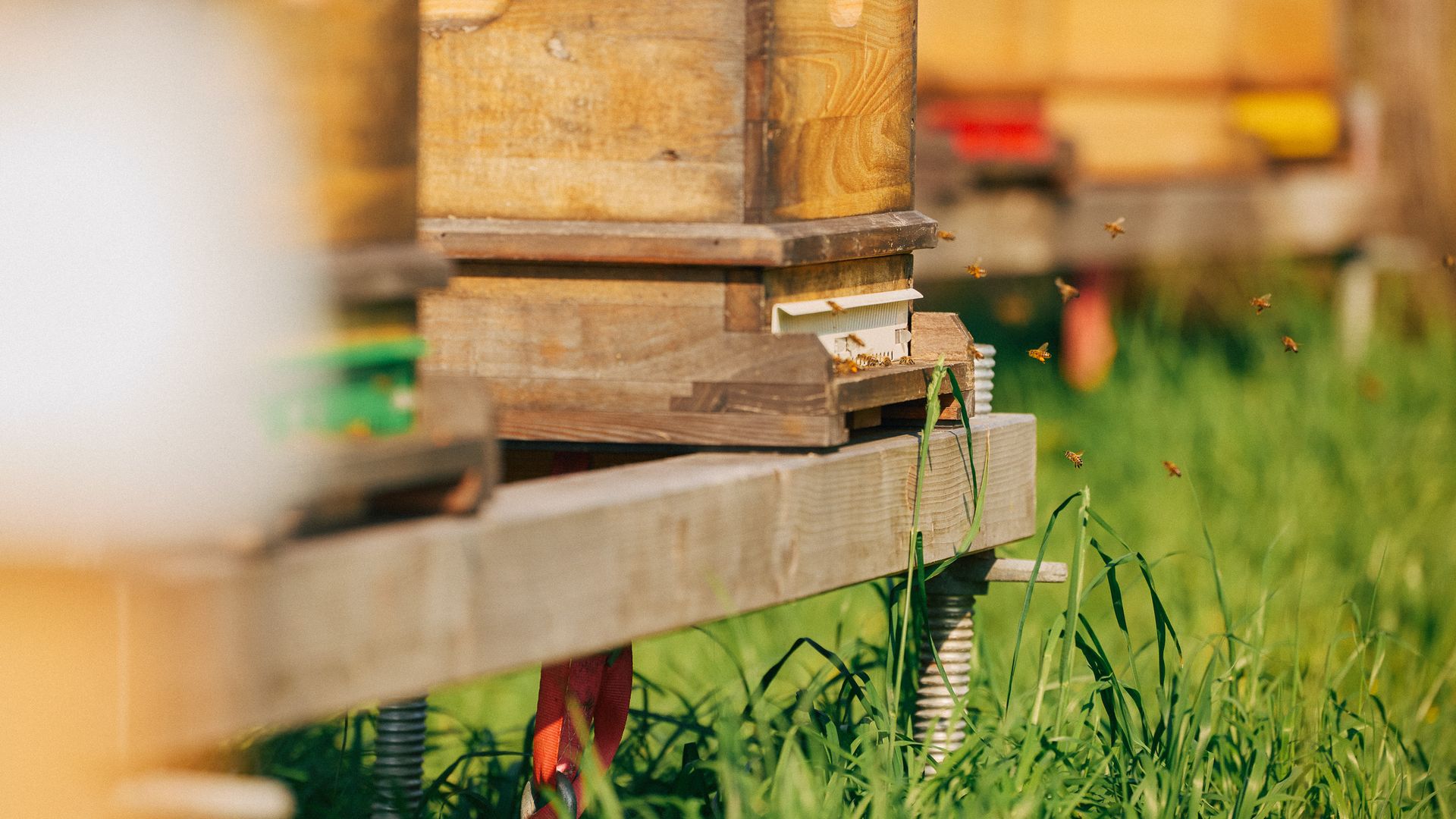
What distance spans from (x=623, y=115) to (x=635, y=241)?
0.16 meters

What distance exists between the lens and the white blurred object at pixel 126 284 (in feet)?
4.51

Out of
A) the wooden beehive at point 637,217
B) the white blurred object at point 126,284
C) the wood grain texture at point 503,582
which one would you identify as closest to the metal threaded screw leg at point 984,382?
the wood grain texture at point 503,582

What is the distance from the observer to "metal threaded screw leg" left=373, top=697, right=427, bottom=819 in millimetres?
2604

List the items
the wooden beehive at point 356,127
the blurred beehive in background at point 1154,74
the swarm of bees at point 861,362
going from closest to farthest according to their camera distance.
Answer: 1. the wooden beehive at point 356,127
2. the swarm of bees at point 861,362
3. the blurred beehive in background at point 1154,74

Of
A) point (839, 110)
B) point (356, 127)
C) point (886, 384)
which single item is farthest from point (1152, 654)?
point (356, 127)

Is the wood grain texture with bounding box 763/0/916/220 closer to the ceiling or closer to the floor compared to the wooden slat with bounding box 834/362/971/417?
closer to the ceiling

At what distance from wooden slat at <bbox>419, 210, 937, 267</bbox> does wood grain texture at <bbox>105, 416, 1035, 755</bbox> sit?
0.24 m

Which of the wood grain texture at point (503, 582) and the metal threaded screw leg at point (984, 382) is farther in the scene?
the metal threaded screw leg at point (984, 382)

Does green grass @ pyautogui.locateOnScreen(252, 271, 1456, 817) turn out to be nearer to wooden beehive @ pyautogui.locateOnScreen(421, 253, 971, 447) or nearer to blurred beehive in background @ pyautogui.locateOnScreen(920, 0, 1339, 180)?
wooden beehive @ pyautogui.locateOnScreen(421, 253, 971, 447)

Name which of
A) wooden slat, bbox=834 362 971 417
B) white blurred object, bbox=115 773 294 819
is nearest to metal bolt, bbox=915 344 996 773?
wooden slat, bbox=834 362 971 417

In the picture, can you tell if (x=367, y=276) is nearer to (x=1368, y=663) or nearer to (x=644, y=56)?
(x=644, y=56)

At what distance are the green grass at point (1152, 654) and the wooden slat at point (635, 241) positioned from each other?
1.57 ft

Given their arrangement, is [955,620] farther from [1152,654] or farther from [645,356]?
[1152,654]

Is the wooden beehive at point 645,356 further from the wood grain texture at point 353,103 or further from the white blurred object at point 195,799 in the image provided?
the white blurred object at point 195,799
